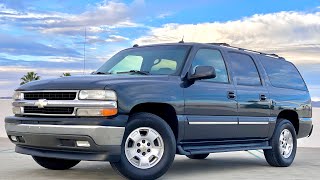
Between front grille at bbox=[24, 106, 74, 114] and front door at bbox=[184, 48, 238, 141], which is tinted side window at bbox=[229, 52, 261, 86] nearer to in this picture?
front door at bbox=[184, 48, 238, 141]

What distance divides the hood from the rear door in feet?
6.08

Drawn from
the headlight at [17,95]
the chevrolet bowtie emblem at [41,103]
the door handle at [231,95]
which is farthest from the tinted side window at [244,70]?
the headlight at [17,95]

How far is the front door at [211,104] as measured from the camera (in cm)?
782

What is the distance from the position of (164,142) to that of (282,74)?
169 inches

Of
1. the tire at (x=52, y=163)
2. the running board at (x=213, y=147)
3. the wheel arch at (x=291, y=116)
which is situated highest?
the wheel arch at (x=291, y=116)

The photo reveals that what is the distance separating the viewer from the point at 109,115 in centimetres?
682

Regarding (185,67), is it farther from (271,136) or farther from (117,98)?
(271,136)

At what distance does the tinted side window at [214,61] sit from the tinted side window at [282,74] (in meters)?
1.56

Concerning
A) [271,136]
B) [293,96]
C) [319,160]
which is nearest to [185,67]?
[271,136]

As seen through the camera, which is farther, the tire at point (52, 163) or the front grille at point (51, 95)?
the tire at point (52, 163)

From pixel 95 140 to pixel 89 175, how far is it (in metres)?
1.45

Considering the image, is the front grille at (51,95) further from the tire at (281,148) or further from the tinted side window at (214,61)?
the tire at (281,148)

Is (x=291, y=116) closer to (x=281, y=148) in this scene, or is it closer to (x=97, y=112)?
(x=281, y=148)

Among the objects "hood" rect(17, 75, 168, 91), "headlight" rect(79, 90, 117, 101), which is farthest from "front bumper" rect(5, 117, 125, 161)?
"hood" rect(17, 75, 168, 91)
